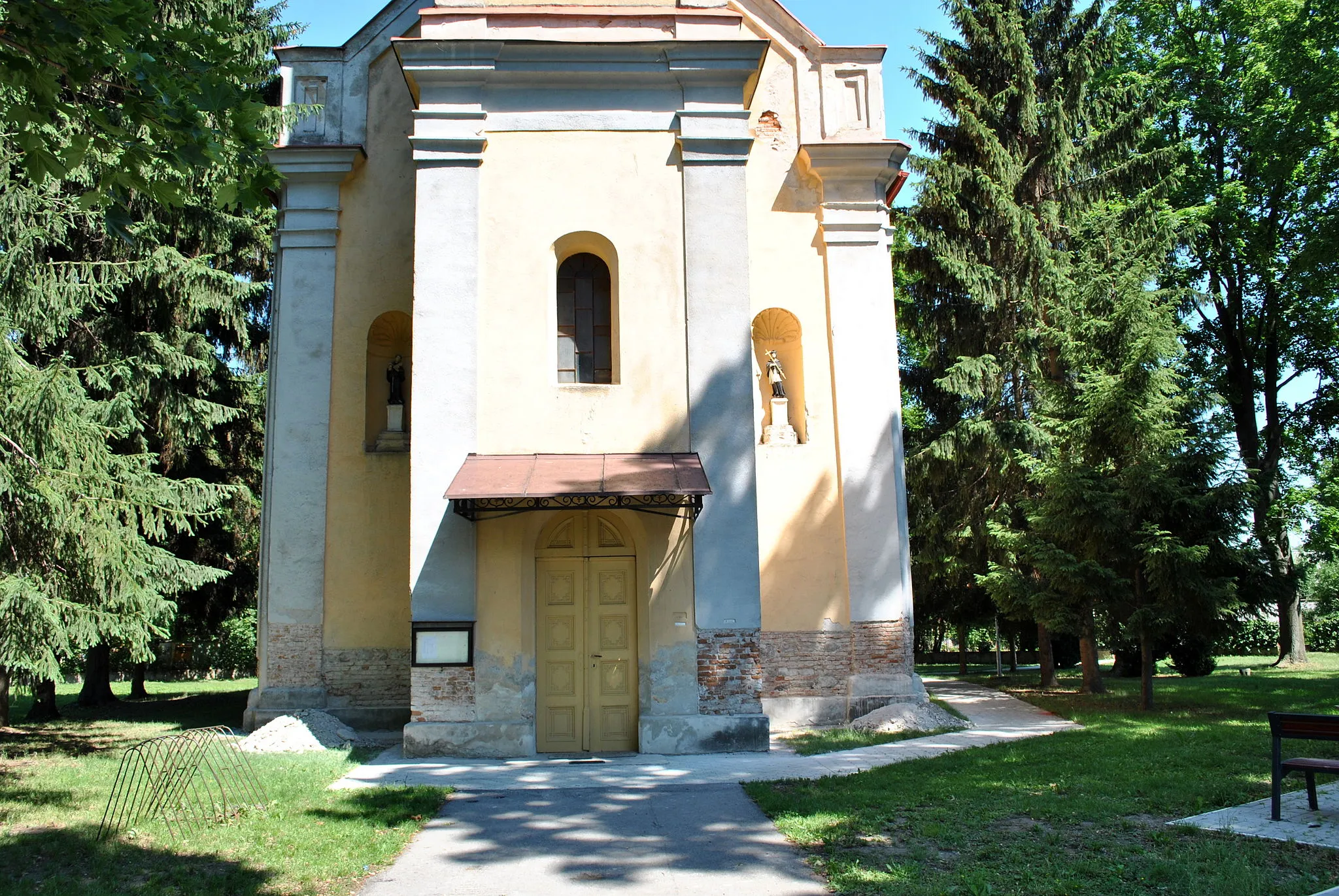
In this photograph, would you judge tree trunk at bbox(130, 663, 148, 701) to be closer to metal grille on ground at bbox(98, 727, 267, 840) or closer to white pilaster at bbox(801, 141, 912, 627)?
metal grille on ground at bbox(98, 727, 267, 840)

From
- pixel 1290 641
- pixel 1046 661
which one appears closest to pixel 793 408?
pixel 1046 661


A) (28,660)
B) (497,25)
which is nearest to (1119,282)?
(497,25)

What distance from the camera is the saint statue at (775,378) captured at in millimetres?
14367

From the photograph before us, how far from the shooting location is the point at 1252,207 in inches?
972

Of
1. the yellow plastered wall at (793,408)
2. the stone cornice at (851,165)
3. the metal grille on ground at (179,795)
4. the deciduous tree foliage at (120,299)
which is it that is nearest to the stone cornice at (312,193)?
the deciduous tree foliage at (120,299)

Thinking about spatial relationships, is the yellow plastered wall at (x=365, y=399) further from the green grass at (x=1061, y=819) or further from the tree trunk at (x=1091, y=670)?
the tree trunk at (x=1091, y=670)

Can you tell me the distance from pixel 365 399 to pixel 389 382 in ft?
1.51

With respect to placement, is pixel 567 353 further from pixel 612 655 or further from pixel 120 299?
pixel 120 299

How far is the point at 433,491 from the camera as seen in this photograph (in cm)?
1169

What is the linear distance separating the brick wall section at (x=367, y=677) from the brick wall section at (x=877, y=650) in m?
6.18

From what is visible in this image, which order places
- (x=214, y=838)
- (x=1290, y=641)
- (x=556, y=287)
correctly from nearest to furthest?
(x=214, y=838) < (x=556, y=287) < (x=1290, y=641)

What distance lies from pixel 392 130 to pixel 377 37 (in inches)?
61.4

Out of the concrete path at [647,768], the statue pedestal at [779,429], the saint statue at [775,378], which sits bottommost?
the concrete path at [647,768]

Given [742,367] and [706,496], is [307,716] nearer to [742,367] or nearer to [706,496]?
[706,496]
